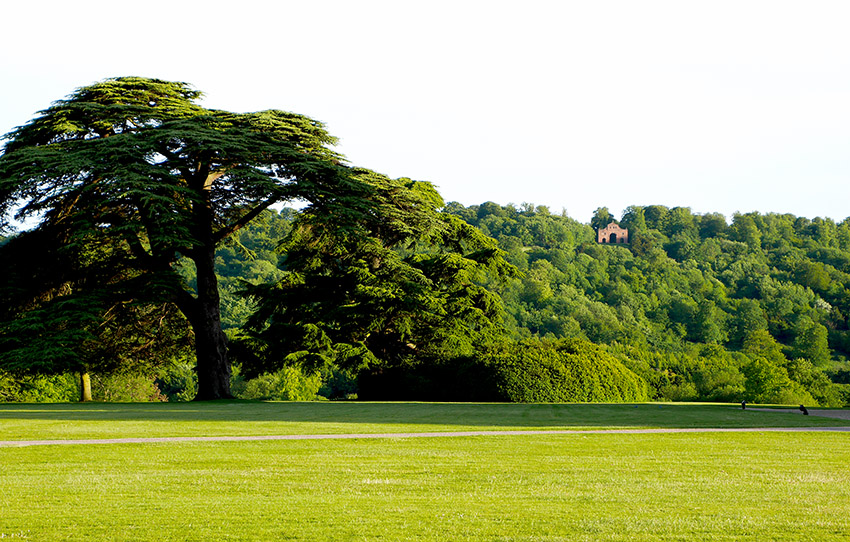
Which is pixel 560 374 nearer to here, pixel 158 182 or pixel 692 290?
pixel 158 182

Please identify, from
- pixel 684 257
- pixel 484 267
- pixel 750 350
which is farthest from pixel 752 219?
pixel 484 267

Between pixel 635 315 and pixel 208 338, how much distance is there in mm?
80097

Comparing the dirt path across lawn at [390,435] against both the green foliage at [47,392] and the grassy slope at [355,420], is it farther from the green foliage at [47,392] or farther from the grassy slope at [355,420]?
the green foliage at [47,392]

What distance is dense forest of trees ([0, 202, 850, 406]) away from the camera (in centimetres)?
2969

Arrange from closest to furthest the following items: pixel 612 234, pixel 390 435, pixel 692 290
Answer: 1. pixel 390 435
2. pixel 692 290
3. pixel 612 234

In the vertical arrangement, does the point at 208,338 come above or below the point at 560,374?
above

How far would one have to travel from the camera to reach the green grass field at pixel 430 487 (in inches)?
265

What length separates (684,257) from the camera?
13038 cm

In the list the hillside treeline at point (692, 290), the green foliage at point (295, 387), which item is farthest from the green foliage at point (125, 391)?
the hillside treeline at point (692, 290)

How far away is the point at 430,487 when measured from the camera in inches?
344

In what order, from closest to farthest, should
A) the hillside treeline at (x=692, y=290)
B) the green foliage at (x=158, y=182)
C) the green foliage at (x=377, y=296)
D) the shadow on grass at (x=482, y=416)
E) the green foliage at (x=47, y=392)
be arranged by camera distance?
1. the shadow on grass at (x=482, y=416)
2. the green foliage at (x=158, y=182)
3. the green foliage at (x=377, y=296)
4. the green foliage at (x=47, y=392)
5. the hillside treeline at (x=692, y=290)

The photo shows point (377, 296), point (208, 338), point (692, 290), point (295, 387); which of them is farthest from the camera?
point (692, 290)

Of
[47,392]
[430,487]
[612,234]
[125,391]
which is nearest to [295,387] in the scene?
[125,391]

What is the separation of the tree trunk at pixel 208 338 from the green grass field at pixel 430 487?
13.8m
